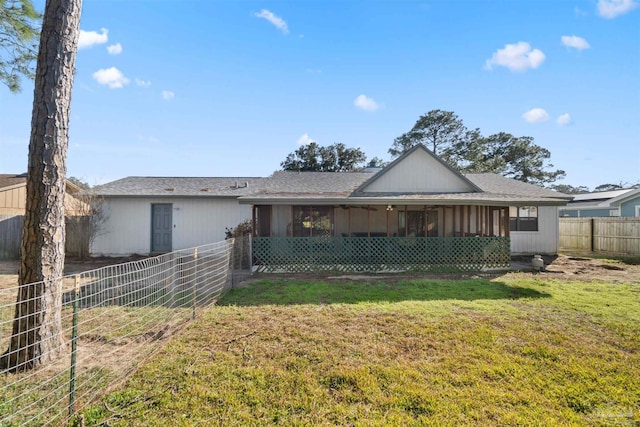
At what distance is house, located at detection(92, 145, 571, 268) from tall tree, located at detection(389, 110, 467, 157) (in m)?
21.1

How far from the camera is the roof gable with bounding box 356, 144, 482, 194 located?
476 inches

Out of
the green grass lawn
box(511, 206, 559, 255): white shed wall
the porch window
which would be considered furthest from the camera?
box(511, 206, 559, 255): white shed wall

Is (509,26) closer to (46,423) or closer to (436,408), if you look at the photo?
(436,408)

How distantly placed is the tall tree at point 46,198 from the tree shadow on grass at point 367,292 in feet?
10.0

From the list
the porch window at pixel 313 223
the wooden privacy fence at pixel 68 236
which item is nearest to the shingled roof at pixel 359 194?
the porch window at pixel 313 223

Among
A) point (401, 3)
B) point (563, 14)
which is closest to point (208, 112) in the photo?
point (401, 3)

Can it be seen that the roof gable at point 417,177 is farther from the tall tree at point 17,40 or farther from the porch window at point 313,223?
the tall tree at point 17,40

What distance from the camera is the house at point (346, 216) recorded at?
999 cm

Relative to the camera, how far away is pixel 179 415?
2.59 meters

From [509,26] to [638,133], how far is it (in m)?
14.1

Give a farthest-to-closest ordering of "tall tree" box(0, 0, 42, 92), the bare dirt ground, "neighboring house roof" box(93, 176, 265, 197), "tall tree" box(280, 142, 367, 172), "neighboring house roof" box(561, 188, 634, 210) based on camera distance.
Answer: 1. "tall tree" box(280, 142, 367, 172)
2. "neighboring house roof" box(561, 188, 634, 210)
3. "neighboring house roof" box(93, 176, 265, 197)
4. the bare dirt ground
5. "tall tree" box(0, 0, 42, 92)

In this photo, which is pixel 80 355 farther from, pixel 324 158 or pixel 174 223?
pixel 324 158

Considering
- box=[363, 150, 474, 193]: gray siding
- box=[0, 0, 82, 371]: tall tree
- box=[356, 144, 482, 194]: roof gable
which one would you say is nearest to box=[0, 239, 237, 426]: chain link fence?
box=[0, 0, 82, 371]: tall tree

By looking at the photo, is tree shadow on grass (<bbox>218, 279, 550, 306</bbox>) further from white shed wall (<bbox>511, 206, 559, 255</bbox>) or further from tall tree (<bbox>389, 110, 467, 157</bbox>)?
tall tree (<bbox>389, 110, 467, 157</bbox>)
